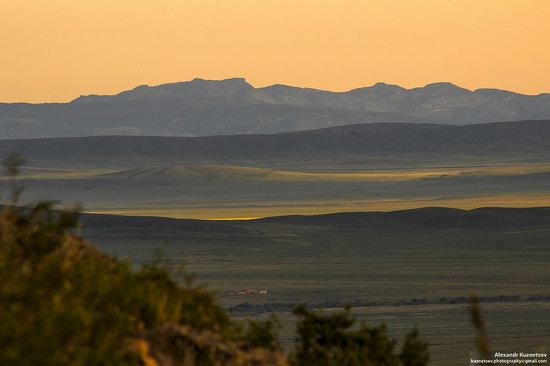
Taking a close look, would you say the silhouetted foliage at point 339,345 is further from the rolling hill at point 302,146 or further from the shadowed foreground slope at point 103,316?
the rolling hill at point 302,146

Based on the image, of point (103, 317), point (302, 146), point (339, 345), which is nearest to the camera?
point (103, 317)

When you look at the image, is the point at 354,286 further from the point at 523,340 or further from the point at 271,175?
the point at 271,175

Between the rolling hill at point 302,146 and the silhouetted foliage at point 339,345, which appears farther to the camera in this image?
the rolling hill at point 302,146

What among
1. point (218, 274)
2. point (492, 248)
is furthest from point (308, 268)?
point (492, 248)

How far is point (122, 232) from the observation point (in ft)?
201

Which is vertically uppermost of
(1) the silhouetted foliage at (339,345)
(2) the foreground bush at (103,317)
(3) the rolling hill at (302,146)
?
(3) the rolling hill at (302,146)

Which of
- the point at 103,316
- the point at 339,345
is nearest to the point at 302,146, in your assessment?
the point at 339,345

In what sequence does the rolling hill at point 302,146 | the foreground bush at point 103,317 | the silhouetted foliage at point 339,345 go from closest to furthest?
the foreground bush at point 103,317 < the silhouetted foliage at point 339,345 < the rolling hill at point 302,146

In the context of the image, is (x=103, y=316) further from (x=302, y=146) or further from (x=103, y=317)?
(x=302, y=146)

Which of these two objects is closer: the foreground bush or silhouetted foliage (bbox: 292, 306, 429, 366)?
the foreground bush

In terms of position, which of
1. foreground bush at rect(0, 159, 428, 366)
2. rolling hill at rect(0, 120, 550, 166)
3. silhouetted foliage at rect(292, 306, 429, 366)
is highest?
rolling hill at rect(0, 120, 550, 166)

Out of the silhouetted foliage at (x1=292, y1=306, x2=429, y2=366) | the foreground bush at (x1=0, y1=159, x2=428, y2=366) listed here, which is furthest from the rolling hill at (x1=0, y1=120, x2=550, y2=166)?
the foreground bush at (x1=0, y1=159, x2=428, y2=366)

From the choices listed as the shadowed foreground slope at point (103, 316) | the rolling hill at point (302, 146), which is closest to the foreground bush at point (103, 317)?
the shadowed foreground slope at point (103, 316)

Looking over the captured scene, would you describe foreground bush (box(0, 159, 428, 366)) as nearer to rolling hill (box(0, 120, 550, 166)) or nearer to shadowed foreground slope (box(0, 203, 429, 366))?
shadowed foreground slope (box(0, 203, 429, 366))
